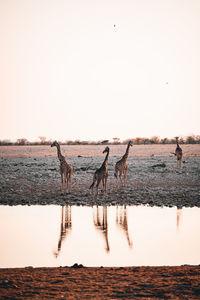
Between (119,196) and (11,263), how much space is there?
29.9 ft

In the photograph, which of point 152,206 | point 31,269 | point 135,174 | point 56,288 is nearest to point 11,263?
point 31,269

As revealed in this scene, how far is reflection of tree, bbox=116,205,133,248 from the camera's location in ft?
35.0

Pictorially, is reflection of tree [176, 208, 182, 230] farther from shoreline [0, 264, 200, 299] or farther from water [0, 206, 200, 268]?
shoreline [0, 264, 200, 299]

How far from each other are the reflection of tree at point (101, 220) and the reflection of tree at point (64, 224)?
0.77 meters

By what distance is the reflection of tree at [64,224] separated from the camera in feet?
31.9

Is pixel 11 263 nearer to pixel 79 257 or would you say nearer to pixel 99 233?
pixel 79 257

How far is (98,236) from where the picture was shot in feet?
33.8

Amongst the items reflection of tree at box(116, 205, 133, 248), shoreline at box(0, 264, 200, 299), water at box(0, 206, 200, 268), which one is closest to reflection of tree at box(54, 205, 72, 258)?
water at box(0, 206, 200, 268)

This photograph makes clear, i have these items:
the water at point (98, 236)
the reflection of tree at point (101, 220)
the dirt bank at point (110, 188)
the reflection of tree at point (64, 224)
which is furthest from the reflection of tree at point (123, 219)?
the reflection of tree at point (64, 224)

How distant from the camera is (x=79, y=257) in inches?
328

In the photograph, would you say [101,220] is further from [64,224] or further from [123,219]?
[64,224]

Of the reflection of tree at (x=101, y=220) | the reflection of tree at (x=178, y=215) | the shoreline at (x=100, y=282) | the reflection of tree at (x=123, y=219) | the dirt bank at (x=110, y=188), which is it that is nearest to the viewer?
the shoreline at (x=100, y=282)

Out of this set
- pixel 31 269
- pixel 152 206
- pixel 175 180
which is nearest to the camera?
→ pixel 31 269

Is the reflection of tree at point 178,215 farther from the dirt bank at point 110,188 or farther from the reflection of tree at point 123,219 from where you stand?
the reflection of tree at point 123,219
